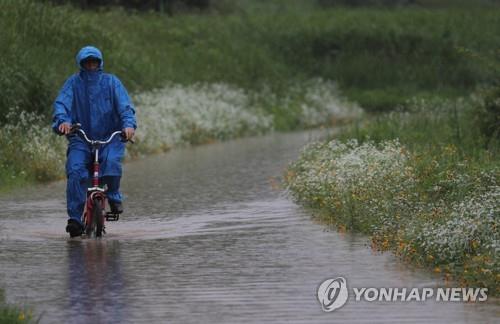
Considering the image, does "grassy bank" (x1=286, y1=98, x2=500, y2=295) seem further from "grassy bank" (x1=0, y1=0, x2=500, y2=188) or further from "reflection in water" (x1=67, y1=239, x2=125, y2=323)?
"reflection in water" (x1=67, y1=239, x2=125, y2=323)

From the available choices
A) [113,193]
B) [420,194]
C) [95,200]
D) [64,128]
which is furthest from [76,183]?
[420,194]

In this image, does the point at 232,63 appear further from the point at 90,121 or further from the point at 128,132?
the point at 128,132

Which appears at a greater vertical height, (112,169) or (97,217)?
(112,169)

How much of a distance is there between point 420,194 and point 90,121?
11.8ft

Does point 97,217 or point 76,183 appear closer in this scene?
point 97,217

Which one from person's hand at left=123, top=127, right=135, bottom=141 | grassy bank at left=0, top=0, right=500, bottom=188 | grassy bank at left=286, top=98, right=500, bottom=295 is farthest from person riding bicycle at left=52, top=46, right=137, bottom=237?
grassy bank at left=0, top=0, right=500, bottom=188

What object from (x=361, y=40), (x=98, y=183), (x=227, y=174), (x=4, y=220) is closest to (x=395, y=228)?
(x=98, y=183)

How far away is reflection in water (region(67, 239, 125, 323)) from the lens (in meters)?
10.6

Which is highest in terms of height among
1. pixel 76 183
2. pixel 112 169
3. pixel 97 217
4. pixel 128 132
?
pixel 128 132

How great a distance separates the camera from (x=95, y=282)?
481 inches

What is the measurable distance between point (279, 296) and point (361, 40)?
42.6 meters

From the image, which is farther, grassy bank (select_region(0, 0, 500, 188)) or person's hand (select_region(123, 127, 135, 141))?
grassy bank (select_region(0, 0, 500, 188))

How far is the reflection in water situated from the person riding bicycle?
576 mm

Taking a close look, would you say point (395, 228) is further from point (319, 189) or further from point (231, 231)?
point (319, 189)
